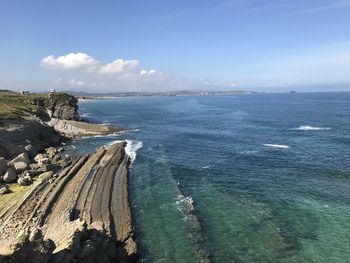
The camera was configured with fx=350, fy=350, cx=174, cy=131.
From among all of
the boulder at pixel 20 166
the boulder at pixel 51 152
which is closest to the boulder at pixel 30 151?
the boulder at pixel 51 152

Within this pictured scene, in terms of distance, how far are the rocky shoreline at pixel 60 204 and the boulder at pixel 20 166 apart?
0.11ft

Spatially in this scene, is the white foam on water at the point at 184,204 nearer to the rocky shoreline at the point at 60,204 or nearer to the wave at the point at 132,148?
the rocky shoreline at the point at 60,204

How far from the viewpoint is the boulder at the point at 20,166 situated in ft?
210

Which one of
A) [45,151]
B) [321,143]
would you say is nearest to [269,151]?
[321,143]

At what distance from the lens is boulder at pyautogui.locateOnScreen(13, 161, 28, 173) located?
64.0 meters

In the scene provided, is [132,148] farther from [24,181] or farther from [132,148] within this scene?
[24,181]

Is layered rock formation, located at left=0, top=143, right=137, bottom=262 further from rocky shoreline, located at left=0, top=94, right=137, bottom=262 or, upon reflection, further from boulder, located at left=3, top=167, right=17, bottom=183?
boulder, located at left=3, top=167, right=17, bottom=183

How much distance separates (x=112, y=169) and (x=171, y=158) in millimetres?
16983

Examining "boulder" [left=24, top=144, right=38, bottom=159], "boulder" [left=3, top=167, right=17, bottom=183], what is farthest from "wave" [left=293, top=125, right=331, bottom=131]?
"boulder" [left=3, top=167, right=17, bottom=183]

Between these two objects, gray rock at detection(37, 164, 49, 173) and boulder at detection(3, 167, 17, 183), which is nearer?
boulder at detection(3, 167, 17, 183)

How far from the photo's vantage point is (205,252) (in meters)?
38.5

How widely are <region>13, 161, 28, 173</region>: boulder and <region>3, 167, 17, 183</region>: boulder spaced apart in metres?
3.42

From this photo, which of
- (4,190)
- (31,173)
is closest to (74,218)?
(4,190)

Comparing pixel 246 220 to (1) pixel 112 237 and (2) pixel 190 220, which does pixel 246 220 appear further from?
(1) pixel 112 237
